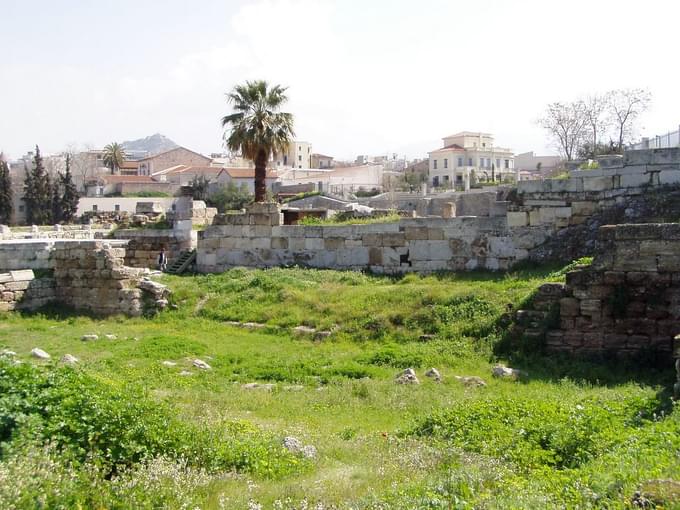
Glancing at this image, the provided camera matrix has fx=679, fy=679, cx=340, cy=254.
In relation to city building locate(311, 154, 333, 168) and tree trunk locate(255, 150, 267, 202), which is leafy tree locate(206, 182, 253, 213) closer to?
tree trunk locate(255, 150, 267, 202)

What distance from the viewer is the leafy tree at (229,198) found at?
6253cm

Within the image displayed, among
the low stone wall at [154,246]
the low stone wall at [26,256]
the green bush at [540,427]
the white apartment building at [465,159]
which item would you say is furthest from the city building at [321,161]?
the green bush at [540,427]

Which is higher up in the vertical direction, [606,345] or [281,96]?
[281,96]

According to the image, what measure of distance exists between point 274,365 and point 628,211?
9064mm

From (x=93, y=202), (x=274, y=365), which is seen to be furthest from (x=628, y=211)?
(x=93, y=202)

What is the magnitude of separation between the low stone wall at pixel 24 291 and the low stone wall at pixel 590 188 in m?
12.2

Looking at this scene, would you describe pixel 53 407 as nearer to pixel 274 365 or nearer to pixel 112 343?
pixel 274 365

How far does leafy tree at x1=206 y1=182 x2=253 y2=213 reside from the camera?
62.5 m

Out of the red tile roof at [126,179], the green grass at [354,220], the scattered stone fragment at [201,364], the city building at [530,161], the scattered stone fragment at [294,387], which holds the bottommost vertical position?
the scattered stone fragment at [294,387]

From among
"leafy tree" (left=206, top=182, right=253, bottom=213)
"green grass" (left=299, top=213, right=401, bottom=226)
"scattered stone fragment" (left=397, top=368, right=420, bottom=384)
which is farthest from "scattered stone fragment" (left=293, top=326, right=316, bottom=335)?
"leafy tree" (left=206, top=182, right=253, bottom=213)

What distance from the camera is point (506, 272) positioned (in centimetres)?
1614

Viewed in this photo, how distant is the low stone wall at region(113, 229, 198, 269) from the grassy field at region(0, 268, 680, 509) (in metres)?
8.99

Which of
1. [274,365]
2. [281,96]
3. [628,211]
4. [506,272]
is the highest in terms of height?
[281,96]

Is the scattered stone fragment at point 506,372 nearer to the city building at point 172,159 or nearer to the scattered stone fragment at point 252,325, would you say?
the scattered stone fragment at point 252,325
